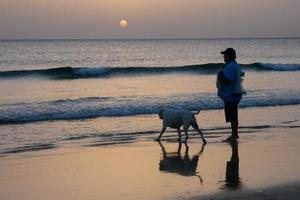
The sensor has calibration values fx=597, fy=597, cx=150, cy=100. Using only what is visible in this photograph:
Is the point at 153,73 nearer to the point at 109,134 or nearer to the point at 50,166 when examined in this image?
the point at 109,134

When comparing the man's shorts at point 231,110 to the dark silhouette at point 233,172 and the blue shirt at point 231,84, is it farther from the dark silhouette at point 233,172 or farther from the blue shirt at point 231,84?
the dark silhouette at point 233,172

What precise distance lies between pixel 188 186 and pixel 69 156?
295 centimetres

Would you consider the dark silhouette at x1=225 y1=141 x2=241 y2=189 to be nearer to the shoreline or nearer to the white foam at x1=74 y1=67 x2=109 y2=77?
the shoreline

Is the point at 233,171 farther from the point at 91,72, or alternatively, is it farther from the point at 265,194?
the point at 91,72

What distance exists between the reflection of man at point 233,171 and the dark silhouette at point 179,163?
402 millimetres

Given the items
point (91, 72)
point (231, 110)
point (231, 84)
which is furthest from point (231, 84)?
point (91, 72)

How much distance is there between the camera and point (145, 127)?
44.4ft

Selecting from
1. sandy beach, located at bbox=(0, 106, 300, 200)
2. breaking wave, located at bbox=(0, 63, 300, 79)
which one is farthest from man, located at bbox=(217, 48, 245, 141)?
breaking wave, located at bbox=(0, 63, 300, 79)

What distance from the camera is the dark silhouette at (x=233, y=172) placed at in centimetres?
746

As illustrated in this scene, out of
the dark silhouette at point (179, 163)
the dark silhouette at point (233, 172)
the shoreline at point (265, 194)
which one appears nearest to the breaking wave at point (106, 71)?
the dark silhouette at point (179, 163)

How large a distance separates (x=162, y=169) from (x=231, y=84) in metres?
3.18

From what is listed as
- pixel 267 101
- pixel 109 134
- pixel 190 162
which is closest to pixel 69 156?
pixel 190 162

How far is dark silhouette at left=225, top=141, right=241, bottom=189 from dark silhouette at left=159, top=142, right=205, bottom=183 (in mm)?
399

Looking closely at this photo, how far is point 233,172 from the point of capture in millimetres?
8242
